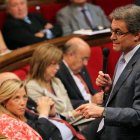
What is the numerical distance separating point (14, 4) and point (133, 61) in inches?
69.6

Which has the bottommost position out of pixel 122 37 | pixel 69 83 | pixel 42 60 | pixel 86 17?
pixel 69 83

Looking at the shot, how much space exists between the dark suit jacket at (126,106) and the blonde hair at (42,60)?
2.55ft

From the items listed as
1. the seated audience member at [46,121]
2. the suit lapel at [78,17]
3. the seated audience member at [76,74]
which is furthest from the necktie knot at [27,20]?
the seated audience member at [46,121]

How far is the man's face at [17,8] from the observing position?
2984mm

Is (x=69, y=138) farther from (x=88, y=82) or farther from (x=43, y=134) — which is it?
(x=88, y=82)

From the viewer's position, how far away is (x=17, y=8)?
2.98 m

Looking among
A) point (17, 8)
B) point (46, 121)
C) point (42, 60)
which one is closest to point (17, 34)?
point (17, 8)

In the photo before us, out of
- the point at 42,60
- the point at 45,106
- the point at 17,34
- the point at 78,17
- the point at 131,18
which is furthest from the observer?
the point at 78,17

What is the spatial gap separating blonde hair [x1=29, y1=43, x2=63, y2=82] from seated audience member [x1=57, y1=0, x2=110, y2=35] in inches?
44.8

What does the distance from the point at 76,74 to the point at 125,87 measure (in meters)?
1.15

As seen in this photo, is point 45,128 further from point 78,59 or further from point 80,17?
point 80,17

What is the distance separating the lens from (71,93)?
2371mm

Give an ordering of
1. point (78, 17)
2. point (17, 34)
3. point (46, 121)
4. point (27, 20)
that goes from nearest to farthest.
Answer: point (46, 121) < point (17, 34) < point (27, 20) < point (78, 17)

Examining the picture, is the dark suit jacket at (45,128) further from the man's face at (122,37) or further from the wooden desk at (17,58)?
the man's face at (122,37)
